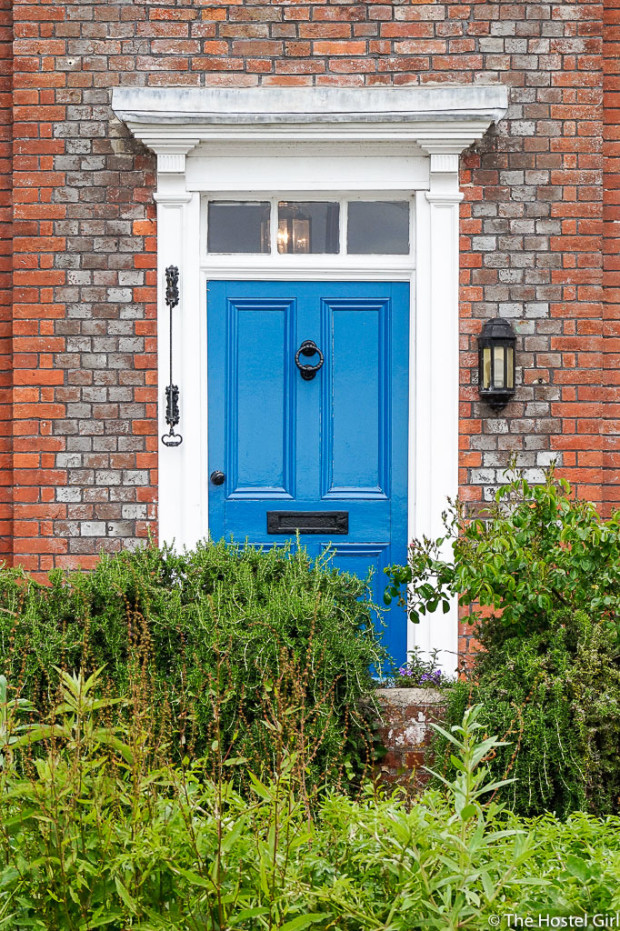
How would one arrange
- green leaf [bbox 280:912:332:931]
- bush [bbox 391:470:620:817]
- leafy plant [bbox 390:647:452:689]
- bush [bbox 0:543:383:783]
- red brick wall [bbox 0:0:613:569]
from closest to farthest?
green leaf [bbox 280:912:332:931] → bush [bbox 391:470:620:817] → bush [bbox 0:543:383:783] → leafy plant [bbox 390:647:452:689] → red brick wall [bbox 0:0:613:569]

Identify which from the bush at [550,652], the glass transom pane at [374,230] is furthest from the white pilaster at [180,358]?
the bush at [550,652]

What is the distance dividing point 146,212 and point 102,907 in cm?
397

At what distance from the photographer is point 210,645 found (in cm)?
332

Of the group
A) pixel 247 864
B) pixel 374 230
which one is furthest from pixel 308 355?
pixel 247 864

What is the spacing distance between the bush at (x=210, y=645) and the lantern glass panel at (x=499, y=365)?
1766mm

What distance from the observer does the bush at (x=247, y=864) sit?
1.84 metres

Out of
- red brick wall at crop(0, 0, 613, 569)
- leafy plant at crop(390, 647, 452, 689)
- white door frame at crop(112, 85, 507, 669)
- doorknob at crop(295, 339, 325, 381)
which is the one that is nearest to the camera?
→ leafy plant at crop(390, 647, 452, 689)

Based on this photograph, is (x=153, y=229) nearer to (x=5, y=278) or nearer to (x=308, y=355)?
(x=5, y=278)

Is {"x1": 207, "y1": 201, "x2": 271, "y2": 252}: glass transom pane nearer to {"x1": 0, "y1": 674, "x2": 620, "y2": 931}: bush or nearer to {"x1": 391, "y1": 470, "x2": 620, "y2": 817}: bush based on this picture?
{"x1": 391, "y1": 470, "x2": 620, "y2": 817}: bush

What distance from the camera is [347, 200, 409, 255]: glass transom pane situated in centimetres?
531

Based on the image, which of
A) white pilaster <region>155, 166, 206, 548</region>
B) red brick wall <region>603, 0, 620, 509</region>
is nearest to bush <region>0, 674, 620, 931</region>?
white pilaster <region>155, 166, 206, 548</region>

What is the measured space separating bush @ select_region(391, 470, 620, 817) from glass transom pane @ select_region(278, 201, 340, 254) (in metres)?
2.27

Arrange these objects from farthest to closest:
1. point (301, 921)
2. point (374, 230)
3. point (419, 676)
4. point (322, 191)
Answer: point (374, 230), point (322, 191), point (419, 676), point (301, 921)

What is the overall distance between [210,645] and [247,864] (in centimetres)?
132
